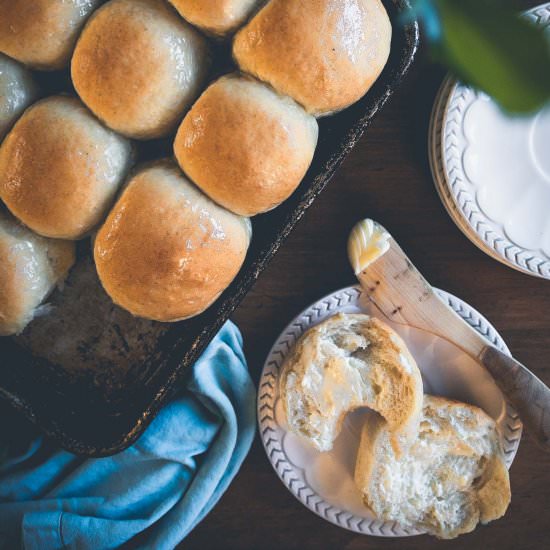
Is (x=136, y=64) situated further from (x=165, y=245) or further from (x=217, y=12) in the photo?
(x=165, y=245)

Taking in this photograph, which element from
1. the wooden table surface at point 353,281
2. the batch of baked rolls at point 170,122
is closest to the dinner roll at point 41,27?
the batch of baked rolls at point 170,122

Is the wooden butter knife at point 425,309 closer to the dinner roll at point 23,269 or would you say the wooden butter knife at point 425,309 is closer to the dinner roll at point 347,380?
the dinner roll at point 347,380

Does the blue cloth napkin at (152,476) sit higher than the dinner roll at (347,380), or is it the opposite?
the dinner roll at (347,380)

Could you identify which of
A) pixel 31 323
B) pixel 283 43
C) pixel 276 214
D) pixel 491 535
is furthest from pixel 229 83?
pixel 491 535

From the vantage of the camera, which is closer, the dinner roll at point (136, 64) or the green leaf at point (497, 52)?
the green leaf at point (497, 52)

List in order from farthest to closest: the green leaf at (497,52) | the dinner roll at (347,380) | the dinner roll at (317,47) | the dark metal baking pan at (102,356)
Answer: the dinner roll at (347,380) → the dark metal baking pan at (102,356) → the dinner roll at (317,47) → the green leaf at (497,52)

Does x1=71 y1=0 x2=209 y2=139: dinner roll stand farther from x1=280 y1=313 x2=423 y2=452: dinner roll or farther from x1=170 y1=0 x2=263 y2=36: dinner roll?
x1=280 y1=313 x2=423 y2=452: dinner roll

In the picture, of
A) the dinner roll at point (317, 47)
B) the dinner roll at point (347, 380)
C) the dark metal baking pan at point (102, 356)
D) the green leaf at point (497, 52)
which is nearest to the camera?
the green leaf at point (497, 52)

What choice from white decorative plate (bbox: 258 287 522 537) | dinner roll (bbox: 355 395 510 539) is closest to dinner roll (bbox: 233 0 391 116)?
white decorative plate (bbox: 258 287 522 537)

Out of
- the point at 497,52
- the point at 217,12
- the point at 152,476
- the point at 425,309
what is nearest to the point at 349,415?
the point at 425,309
